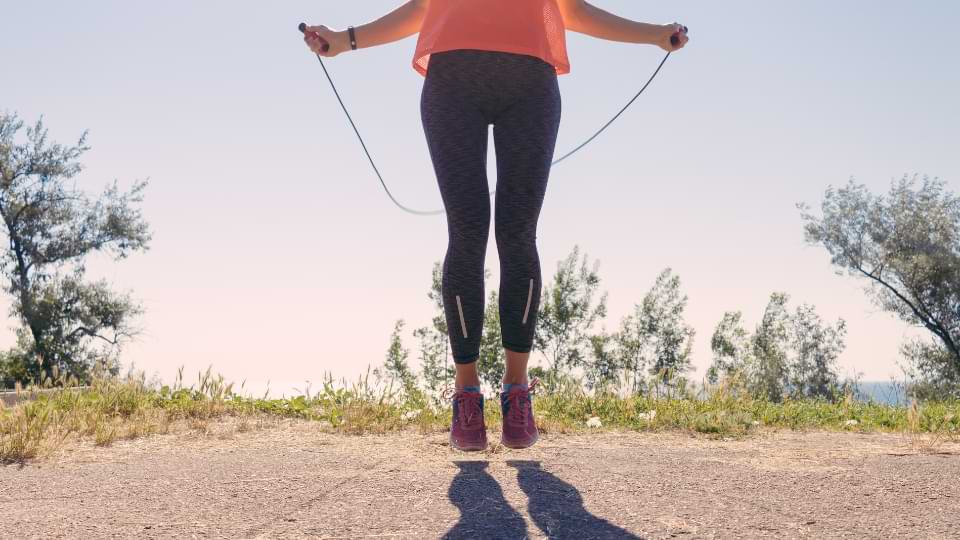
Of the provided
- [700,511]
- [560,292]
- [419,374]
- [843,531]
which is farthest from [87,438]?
[560,292]

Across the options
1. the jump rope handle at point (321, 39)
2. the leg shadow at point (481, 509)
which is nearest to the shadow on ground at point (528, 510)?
the leg shadow at point (481, 509)

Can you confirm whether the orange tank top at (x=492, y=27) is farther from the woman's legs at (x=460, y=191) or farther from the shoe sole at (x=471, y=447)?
the shoe sole at (x=471, y=447)

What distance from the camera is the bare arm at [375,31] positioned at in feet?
12.3

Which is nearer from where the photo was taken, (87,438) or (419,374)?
(87,438)

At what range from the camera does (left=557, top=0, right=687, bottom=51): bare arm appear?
3.77m

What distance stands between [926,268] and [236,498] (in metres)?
29.1

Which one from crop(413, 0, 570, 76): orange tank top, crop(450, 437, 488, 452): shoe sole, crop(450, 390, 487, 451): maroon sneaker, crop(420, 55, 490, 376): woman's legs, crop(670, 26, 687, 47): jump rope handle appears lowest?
crop(450, 437, 488, 452): shoe sole

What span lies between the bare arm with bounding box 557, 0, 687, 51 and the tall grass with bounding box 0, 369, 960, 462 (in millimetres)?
2282

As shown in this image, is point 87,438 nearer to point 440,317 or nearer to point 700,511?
point 700,511

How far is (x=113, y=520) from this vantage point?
2.62 meters

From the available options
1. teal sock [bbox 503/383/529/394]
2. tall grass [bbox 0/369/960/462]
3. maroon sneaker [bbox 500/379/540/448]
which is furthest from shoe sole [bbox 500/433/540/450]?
tall grass [bbox 0/369/960/462]

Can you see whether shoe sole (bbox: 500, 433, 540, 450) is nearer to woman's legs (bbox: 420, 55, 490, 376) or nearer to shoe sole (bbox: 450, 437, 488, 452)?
shoe sole (bbox: 450, 437, 488, 452)

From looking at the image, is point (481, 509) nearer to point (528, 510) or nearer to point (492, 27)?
point (528, 510)

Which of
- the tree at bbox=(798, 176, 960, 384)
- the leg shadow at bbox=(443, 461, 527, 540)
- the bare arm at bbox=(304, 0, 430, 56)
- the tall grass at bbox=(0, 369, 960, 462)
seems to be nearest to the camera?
the leg shadow at bbox=(443, 461, 527, 540)
